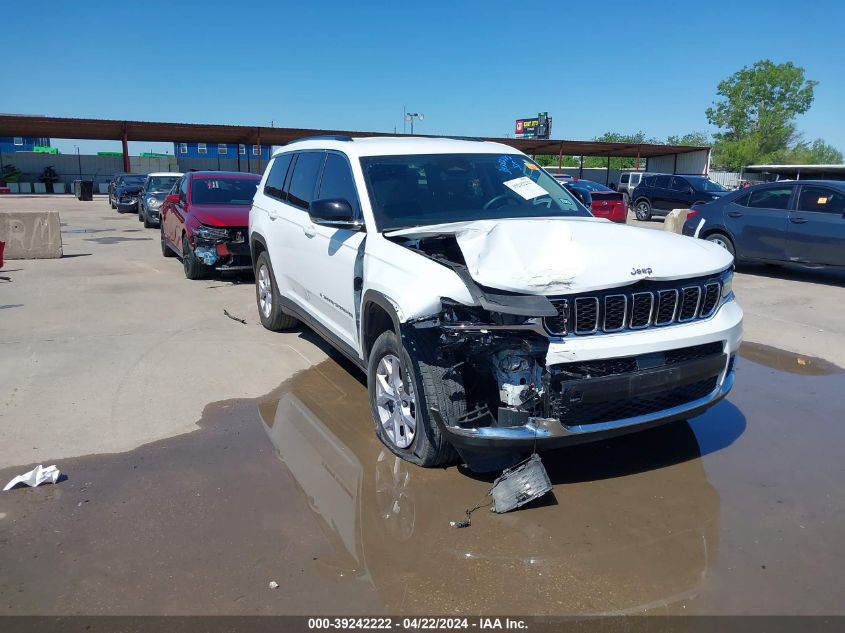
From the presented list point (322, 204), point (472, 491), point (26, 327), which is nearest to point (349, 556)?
point (472, 491)

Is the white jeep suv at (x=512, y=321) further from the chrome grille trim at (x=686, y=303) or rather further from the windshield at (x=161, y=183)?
the windshield at (x=161, y=183)

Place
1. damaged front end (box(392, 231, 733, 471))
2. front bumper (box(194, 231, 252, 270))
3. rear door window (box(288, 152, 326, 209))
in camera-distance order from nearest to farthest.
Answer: damaged front end (box(392, 231, 733, 471)), rear door window (box(288, 152, 326, 209)), front bumper (box(194, 231, 252, 270))

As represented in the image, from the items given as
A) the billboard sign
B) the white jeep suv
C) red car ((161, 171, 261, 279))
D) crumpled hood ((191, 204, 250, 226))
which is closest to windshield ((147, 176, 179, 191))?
red car ((161, 171, 261, 279))

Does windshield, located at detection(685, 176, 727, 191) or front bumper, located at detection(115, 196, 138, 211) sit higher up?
windshield, located at detection(685, 176, 727, 191)

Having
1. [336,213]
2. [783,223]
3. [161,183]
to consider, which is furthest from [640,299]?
[161,183]

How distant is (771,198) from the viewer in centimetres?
1138

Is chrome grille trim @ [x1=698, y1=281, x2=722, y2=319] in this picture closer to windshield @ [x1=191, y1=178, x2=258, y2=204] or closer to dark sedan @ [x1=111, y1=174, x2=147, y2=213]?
windshield @ [x1=191, y1=178, x2=258, y2=204]

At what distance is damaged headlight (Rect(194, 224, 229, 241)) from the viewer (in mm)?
10227

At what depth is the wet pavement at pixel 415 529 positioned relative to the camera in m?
2.99

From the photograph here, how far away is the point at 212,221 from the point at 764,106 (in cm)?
9091

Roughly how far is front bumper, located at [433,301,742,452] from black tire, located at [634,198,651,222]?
2189 centimetres

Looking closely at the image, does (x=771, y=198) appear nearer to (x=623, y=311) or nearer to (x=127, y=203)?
(x=623, y=311)

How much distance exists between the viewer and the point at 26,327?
7.59 m
